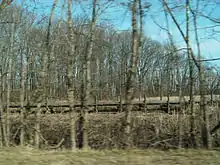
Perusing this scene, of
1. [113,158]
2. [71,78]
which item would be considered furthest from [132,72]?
[113,158]

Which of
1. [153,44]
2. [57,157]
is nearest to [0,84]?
[57,157]

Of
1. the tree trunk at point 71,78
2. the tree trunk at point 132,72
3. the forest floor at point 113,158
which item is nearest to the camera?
the forest floor at point 113,158

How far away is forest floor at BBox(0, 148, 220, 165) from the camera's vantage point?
259 inches

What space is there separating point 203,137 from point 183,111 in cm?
344

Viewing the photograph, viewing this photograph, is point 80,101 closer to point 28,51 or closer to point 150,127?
point 150,127

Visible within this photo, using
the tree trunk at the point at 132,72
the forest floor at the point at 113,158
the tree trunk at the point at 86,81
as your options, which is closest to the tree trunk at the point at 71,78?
the tree trunk at the point at 86,81

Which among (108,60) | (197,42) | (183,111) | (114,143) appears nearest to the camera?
(114,143)

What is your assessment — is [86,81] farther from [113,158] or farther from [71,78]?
[113,158]

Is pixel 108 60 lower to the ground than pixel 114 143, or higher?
higher

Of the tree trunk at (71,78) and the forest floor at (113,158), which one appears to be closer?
the forest floor at (113,158)

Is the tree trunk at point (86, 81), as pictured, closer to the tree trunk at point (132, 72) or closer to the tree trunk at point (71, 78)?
the tree trunk at point (71, 78)

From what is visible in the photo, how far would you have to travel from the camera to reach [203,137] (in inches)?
450

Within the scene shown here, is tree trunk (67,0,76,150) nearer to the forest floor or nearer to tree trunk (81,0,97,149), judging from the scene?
tree trunk (81,0,97,149)

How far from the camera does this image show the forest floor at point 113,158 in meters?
6.59
